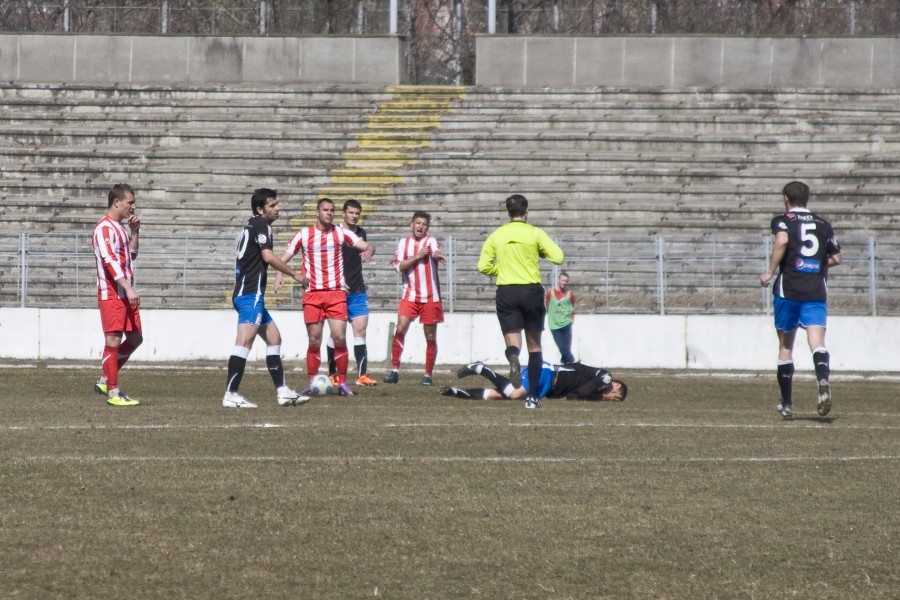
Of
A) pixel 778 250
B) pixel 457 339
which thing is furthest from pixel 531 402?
pixel 457 339

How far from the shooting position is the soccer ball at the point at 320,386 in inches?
523

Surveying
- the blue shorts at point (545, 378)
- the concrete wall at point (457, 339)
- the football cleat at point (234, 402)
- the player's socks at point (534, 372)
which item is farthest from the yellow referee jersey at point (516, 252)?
the concrete wall at point (457, 339)

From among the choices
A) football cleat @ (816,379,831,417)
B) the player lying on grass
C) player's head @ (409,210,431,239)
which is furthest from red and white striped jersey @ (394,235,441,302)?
football cleat @ (816,379,831,417)

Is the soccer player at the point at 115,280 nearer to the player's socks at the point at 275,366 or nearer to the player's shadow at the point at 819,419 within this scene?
the player's socks at the point at 275,366

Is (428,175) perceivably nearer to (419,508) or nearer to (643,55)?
(643,55)

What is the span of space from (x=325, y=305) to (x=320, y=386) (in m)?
0.79

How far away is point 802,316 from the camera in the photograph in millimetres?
11328

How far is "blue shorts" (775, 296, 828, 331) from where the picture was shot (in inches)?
445

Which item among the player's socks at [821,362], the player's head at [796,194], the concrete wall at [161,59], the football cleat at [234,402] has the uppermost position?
the concrete wall at [161,59]

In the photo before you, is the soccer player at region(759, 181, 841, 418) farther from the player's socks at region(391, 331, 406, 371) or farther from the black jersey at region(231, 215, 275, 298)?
the player's socks at region(391, 331, 406, 371)

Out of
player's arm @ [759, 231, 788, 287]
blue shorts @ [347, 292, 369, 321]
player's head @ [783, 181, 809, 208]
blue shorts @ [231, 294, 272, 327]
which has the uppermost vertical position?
player's head @ [783, 181, 809, 208]

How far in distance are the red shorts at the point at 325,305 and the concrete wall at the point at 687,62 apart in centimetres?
1842

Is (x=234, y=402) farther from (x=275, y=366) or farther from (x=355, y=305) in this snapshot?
(x=355, y=305)

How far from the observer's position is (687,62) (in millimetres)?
30625
